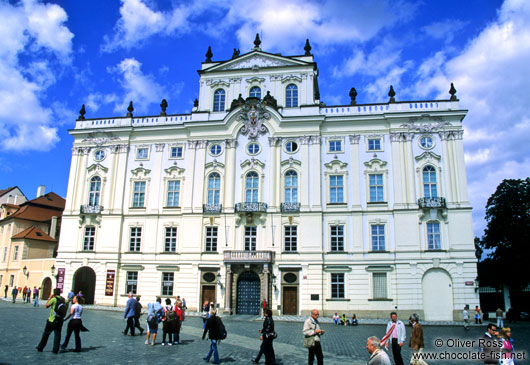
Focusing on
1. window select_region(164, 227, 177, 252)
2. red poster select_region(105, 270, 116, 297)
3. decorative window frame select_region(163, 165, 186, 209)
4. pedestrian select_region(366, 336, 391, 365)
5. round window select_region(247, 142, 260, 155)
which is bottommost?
pedestrian select_region(366, 336, 391, 365)

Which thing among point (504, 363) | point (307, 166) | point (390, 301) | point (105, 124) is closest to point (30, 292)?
point (105, 124)

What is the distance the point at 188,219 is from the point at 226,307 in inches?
346

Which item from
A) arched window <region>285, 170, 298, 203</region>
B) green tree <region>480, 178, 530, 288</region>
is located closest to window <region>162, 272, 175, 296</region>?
arched window <region>285, 170, 298, 203</region>

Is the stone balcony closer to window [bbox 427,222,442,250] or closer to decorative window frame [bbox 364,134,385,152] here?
decorative window frame [bbox 364,134,385,152]

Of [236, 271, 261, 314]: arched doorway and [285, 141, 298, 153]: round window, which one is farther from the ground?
[285, 141, 298, 153]: round window

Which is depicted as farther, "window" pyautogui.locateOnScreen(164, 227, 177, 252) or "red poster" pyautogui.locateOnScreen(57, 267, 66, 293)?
"red poster" pyautogui.locateOnScreen(57, 267, 66, 293)

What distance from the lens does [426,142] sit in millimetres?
39250

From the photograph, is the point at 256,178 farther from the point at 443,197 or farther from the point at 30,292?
the point at 30,292

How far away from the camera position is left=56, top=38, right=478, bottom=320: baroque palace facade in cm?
3703

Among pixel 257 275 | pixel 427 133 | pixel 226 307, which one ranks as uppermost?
pixel 427 133

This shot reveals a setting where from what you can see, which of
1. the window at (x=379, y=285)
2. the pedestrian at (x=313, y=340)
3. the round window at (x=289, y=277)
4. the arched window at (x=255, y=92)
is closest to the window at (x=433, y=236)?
the window at (x=379, y=285)

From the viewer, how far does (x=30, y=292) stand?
45.4 meters

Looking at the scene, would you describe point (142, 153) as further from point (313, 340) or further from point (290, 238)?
point (313, 340)

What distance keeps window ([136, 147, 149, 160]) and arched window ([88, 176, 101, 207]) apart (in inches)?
179
